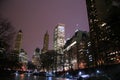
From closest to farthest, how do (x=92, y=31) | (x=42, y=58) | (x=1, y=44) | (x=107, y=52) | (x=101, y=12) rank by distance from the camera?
(x=101, y=12) < (x=1, y=44) < (x=107, y=52) < (x=42, y=58) < (x=92, y=31)

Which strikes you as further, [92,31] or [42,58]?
[92,31]

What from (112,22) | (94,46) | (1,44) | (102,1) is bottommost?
(112,22)

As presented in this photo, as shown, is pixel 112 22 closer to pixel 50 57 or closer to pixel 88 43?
pixel 50 57

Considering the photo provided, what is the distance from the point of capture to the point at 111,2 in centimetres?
354

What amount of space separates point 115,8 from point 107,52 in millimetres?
93404

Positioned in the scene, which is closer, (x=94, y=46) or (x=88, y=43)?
(x=94, y=46)

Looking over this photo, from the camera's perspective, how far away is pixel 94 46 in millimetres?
100188

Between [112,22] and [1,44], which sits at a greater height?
[1,44]

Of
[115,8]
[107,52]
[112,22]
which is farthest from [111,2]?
[107,52]

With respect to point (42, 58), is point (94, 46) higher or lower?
higher

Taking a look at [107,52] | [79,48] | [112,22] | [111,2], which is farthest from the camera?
[79,48]

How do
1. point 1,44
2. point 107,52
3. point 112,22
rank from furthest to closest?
1. point 107,52
2. point 1,44
3. point 112,22

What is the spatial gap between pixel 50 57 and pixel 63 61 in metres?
11.5

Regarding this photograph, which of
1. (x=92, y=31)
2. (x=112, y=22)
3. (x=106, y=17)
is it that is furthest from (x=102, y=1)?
(x=92, y=31)
